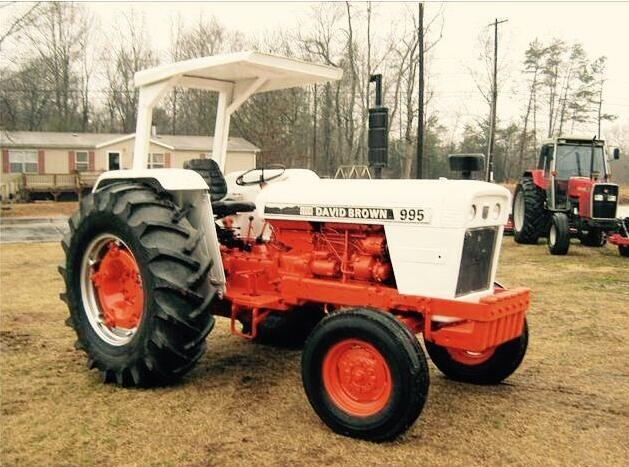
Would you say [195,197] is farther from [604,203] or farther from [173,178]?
[604,203]

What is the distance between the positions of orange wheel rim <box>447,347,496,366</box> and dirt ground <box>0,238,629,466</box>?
17 centimetres

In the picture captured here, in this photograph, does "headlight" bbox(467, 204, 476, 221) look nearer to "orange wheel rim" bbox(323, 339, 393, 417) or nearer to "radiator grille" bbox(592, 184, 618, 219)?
"orange wheel rim" bbox(323, 339, 393, 417)

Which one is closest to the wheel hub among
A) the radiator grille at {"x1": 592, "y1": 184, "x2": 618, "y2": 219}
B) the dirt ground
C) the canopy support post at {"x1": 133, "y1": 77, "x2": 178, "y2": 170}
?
the dirt ground

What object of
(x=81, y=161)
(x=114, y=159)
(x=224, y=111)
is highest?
(x=224, y=111)

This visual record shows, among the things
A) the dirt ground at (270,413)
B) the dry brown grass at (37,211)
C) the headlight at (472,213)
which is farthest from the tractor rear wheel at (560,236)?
the dry brown grass at (37,211)

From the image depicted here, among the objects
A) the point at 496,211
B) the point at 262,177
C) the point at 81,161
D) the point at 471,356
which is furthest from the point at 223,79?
the point at 81,161

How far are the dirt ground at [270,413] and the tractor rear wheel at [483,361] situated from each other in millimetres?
91

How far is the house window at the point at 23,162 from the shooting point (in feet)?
104

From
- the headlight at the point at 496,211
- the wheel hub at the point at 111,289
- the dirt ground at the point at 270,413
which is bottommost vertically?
the dirt ground at the point at 270,413

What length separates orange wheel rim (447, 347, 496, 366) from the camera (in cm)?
452

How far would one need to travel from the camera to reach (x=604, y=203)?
12875 millimetres

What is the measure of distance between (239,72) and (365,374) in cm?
257

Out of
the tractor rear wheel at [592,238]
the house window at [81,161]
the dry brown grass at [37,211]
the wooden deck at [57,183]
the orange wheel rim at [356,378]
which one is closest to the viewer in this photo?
the orange wheel rim at [356,378]

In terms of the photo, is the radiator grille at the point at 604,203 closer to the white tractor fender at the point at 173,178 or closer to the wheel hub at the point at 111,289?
the white tractor fender at the point at 173,178
